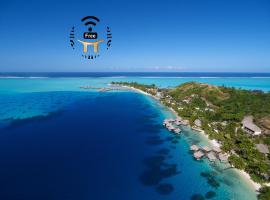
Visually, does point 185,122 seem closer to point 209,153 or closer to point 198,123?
point 198,123

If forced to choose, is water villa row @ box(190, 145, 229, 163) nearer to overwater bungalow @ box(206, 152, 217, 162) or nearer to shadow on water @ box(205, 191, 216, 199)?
overwater bungalow @ box(206, 152, 217, 162)

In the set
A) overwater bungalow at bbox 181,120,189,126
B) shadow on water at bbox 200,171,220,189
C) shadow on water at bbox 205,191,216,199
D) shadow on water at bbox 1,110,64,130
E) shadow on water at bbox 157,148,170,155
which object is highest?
overwater bungalow at bbox 181,120,189,126

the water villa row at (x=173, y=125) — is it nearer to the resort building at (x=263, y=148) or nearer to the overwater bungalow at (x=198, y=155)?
the overwater bungalow at (x=198, y=155)

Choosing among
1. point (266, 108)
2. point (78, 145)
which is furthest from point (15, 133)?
point (266, 108)

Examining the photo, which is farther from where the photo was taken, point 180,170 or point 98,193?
point 180,170

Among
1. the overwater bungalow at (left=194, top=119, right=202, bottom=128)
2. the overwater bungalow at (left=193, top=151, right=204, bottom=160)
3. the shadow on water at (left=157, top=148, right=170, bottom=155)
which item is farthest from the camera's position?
the overwater bungalow at (left=194, top=119, right=202, bottom=128)

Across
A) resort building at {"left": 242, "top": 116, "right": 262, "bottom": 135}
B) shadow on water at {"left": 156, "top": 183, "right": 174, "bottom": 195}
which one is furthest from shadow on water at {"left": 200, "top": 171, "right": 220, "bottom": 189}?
resort building at {"left": 242, "top": 116, "right": 262, "bottom": 135}

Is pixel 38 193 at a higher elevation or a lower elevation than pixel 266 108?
lower

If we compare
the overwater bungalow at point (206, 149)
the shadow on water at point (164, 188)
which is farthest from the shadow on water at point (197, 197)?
the overwater bungalow at point (206, 149)

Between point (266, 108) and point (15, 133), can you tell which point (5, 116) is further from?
point (266, 108)
